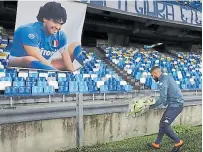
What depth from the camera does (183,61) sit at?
2177 centimetres

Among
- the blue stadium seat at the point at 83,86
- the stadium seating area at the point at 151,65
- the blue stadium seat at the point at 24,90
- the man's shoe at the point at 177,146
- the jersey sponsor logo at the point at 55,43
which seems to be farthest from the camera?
the stadium seating area at the point at 151,65

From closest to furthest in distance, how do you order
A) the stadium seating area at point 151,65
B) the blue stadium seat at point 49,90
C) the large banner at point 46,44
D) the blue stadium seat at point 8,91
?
the large banner at point 46,44 → the blue stadium seat at point 8,91 → the blue stadium seat at point 49,90 → the stadium seating area at point 151,65

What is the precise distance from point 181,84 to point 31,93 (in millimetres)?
7898

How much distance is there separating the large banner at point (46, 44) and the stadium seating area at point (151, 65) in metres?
6.10

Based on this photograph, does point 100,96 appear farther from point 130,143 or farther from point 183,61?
point 183,61

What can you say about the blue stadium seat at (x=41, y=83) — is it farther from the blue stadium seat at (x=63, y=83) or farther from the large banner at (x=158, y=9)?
the large banner at (x=158, y=9)

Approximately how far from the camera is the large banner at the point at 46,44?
7230 millimetres

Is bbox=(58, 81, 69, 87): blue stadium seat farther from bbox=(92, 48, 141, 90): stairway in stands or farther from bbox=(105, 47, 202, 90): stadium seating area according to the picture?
bbox=(105, 47, 202, 90): stadium seating area

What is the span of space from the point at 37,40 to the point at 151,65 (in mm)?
11263

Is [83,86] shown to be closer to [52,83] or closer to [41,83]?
[52,83]

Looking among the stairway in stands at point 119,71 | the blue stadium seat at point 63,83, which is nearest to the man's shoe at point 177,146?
the blue stadium seat at point 63,83

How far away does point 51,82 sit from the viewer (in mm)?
10742

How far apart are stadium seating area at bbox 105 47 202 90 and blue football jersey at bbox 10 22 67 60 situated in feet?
20.1

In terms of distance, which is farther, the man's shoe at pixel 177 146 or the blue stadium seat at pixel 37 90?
the blue stadium seat at pixel 37 90
